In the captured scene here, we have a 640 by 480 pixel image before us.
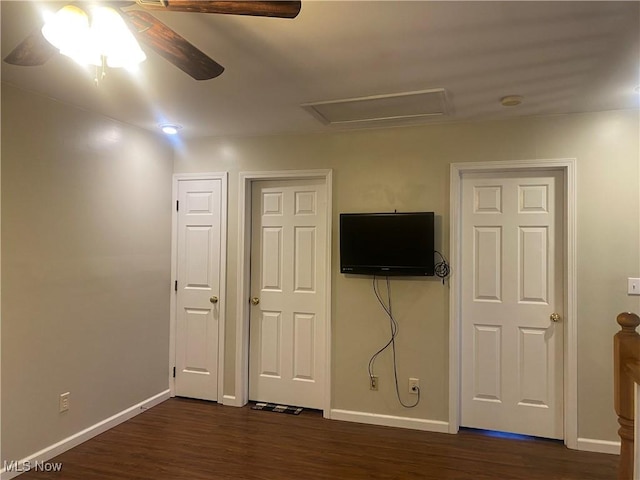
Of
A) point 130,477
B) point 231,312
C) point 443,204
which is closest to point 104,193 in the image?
point 231,312

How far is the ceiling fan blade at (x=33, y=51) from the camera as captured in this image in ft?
5.11

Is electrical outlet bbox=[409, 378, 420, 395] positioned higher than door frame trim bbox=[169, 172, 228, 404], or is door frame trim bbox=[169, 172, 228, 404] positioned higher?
door frame trim bbox=[169, 172, 228, 404]

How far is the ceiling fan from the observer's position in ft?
4.25

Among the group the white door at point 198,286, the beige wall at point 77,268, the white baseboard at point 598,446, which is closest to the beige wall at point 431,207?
the white baseboard at point 598,446

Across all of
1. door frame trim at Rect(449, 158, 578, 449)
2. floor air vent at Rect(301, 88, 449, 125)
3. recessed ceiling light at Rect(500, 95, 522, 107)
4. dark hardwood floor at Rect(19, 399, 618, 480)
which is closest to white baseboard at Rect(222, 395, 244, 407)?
dark hardwood floor at Rect(19, 399, 618, 480)

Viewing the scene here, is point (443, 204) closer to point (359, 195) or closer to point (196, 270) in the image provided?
point (359, 195)

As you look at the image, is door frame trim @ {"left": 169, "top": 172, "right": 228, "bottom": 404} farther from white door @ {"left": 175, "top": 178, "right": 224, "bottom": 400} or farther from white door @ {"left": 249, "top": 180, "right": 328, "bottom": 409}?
white door @ {"left": 249, "top": 180, "right": 328, "bottom": 409}

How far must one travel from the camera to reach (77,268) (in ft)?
9.67

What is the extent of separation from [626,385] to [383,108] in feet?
6.91

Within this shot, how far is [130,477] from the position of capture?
256 centimetres

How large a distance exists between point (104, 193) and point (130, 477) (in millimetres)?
1980

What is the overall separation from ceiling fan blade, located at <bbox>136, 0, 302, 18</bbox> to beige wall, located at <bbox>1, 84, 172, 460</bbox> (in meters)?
1.82

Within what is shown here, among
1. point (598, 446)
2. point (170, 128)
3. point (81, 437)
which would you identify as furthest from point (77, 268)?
point (598, 446)

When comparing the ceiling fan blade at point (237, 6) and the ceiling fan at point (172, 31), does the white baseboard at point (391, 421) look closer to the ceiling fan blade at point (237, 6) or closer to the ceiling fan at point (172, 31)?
the ceiling fan at point (172, 31)
